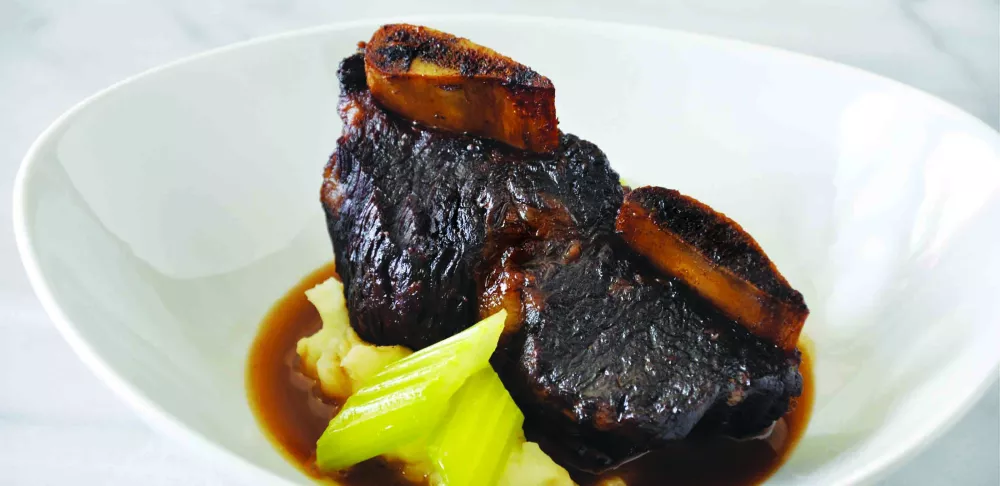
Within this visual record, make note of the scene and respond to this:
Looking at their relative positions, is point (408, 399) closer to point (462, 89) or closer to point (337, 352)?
point (337, 352)

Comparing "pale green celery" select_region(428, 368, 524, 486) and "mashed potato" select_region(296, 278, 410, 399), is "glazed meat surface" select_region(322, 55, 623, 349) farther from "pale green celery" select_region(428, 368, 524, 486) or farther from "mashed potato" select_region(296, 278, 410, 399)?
"pale green celery" select_region(428, 368, 524, 486)

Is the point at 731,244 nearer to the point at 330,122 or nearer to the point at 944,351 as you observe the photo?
the point at 944,351

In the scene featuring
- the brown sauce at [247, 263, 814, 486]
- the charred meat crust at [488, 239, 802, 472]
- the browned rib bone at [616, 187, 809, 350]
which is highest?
the browned rib bone at [616, 187, 809, 350]

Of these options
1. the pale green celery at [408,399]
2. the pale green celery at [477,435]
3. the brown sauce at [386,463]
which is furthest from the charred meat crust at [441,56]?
the brown sauce at [386,463]

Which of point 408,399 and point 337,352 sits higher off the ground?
point 408,399

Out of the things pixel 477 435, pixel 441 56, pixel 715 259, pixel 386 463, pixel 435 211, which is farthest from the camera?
pixel 441 56

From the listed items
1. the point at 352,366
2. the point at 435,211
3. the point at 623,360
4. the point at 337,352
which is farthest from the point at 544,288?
the point at 337,352

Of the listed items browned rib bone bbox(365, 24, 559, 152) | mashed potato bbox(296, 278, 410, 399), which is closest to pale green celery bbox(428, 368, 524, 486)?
mashed potato bbox(296, 278, 410, 399)

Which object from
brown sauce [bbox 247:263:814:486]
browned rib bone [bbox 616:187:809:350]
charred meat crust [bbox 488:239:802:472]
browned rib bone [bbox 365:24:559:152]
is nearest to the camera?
charred meat crust [bbox 488:239:802:472]
